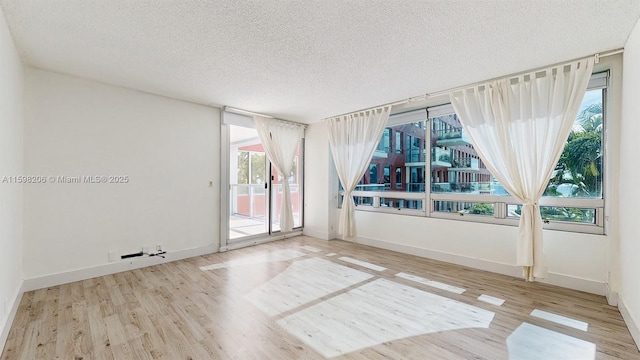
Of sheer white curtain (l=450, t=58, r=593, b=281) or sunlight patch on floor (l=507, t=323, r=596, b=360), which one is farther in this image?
sheer white curtain (l=450, t=58, r=593, b=281)

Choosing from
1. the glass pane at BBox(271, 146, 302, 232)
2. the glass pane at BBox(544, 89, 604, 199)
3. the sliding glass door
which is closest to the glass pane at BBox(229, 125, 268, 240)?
the sliding glass door

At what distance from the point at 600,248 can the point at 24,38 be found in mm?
5884

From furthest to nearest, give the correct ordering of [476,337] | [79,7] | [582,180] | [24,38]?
[582,180], [24,38], [476,337], [79,7]

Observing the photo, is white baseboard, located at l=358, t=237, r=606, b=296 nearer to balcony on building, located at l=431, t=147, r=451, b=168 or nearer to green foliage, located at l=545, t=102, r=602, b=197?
green foliage, located at l=545, t=102, r=602, b=197

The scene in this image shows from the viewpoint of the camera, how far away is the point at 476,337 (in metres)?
2.08

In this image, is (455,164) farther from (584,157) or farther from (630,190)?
(630,190)

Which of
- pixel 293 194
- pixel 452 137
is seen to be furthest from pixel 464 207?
pixel 293 194

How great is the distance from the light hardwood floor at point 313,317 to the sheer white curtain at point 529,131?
0.70 metres

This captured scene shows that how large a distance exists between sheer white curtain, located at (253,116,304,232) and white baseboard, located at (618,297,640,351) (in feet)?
14.5

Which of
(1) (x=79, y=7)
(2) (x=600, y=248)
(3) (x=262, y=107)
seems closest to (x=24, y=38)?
(1) (x=79, y=7)

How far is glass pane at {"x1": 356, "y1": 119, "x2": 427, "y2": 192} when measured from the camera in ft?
14.3

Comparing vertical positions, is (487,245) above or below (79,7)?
below

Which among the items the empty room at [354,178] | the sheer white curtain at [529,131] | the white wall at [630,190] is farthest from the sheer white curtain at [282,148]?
the white wall at [630,190]

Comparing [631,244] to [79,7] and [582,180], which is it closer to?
[582,180]
